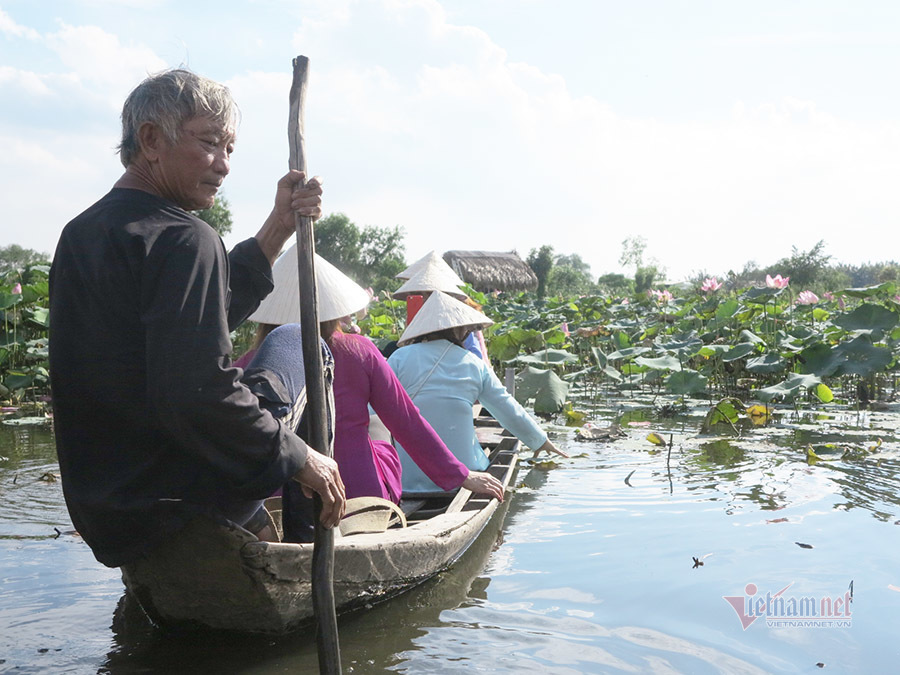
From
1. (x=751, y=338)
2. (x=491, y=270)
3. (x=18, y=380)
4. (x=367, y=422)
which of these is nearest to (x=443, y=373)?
(x=367, y=422)

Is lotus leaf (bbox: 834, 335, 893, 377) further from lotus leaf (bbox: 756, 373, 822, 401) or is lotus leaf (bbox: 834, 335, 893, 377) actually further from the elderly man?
the elderly man

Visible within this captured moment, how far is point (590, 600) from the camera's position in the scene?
10.2ft

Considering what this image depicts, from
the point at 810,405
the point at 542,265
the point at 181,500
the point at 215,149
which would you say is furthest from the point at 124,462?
the point at 542,265

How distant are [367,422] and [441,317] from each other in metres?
1.14

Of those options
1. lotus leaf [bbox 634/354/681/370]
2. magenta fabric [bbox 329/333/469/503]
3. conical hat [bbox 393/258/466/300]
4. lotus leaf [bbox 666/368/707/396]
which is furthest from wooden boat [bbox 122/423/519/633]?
lotus leaf [bbox 666/368/707/396]

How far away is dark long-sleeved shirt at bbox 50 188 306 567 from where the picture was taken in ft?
6.03

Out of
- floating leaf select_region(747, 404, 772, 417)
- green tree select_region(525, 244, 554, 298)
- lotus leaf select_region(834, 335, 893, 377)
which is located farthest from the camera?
green tree select_region(525, 244, 554, 298)

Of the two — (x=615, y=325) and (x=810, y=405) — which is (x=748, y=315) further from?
(x=615, y=325)

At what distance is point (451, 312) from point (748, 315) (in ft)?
18.3

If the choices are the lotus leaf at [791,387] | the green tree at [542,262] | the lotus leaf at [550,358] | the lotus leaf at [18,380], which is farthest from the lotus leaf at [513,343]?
the green tree at [542,262]

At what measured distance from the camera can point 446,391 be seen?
13.8 feet

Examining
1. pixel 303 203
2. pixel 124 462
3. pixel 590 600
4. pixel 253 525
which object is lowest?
pixel 590 600

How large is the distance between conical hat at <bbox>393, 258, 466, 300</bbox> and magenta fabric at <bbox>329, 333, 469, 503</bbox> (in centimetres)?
231

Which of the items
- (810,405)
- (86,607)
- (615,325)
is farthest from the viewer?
(615,325)
